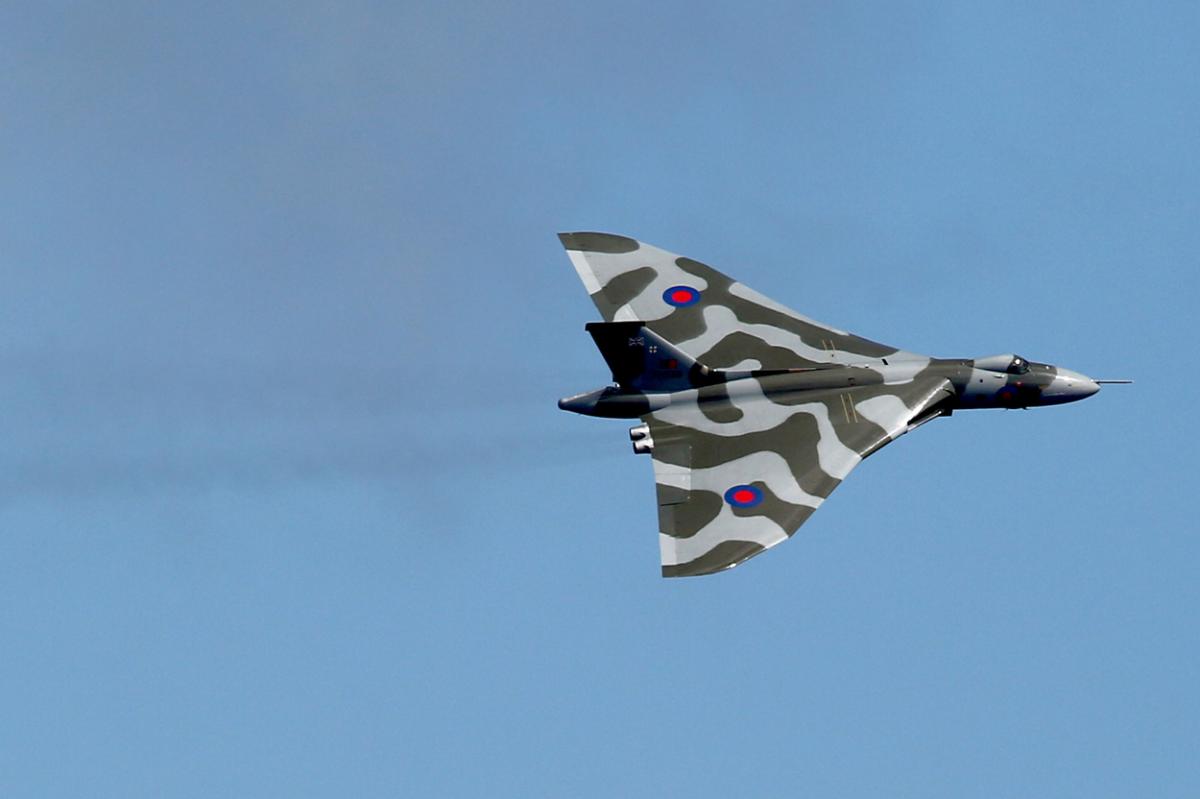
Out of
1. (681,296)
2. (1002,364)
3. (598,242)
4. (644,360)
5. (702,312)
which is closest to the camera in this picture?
(644,360)

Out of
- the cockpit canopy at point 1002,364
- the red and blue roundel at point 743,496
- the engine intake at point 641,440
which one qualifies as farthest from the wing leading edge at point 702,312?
the red and blue roundel at point 743,496

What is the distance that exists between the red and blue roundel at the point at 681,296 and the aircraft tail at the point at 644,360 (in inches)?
249

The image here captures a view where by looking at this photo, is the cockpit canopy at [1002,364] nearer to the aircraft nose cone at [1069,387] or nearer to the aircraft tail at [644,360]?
the aircraft nose cone at [1069,387]

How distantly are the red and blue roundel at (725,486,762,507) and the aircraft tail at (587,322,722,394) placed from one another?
4.68 metres

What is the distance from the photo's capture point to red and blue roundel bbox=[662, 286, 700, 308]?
257ft

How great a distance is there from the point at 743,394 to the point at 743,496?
5.04 metres

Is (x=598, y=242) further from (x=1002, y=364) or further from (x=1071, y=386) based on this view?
(x=1071, y=386)

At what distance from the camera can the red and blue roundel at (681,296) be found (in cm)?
7844

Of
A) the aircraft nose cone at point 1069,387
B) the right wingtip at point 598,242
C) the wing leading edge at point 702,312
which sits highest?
the right wingtip at point 598,242

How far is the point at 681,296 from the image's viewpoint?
78.8m

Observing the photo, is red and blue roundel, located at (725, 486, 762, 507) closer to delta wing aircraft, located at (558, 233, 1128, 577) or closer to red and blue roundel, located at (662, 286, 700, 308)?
delta wing aircraft, located at (558, 233, 1128, 577)

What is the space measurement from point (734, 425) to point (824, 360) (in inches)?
204

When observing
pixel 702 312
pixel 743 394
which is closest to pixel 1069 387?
A: pixel 743 394

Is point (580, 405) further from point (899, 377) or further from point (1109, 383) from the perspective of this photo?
point (1109, 383)
